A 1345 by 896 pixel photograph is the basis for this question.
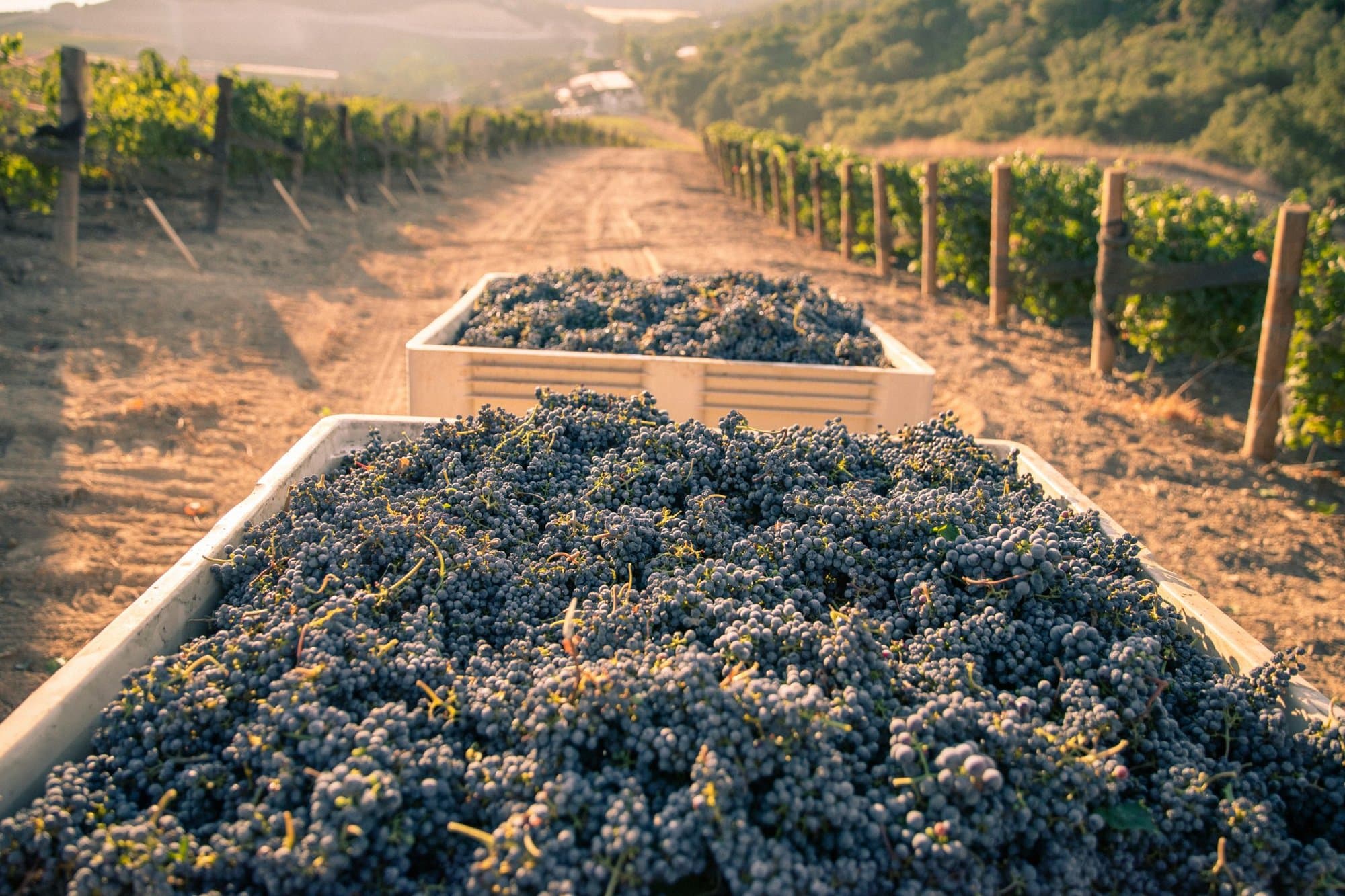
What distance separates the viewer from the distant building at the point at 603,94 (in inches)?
3942

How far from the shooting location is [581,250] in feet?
45.8

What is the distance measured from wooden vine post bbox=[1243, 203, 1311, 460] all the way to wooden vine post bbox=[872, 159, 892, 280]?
19.7 feet

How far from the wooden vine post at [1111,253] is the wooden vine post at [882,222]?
416 cm

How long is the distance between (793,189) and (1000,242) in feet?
24.7

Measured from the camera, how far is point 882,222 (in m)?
11.8

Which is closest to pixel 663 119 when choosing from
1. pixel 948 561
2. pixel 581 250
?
pixel 581 250

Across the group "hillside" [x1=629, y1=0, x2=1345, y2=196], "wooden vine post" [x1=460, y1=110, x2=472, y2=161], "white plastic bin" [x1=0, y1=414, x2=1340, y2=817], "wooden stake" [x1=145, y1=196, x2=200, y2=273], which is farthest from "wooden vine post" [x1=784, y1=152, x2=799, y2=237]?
"hillside" [x1=629, y1=0, x2=1345, y2=196]

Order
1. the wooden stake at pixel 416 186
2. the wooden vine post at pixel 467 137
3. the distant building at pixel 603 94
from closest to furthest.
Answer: the wooden stake at pixel 416 186
the wooden vine post at pixel 467 137
the distant building at pixel 603 94

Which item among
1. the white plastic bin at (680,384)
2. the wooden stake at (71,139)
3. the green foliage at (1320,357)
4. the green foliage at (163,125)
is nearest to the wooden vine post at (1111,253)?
the green foliage at (1320,357)

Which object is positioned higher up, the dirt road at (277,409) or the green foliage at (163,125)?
the green foliage at (163,125)

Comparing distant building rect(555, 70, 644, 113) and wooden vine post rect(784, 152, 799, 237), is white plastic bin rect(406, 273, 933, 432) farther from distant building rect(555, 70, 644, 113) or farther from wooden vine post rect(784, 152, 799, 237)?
distant building rect(555, 70, 644, 113)

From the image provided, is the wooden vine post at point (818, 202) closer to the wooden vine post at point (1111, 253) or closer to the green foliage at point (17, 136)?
the wooden vine post at point (1111, 253)

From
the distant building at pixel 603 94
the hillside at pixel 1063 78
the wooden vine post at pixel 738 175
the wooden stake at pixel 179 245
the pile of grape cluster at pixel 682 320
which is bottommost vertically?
the pile of grape cluster at pixel 682 320

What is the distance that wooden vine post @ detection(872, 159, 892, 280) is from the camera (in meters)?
11.4
